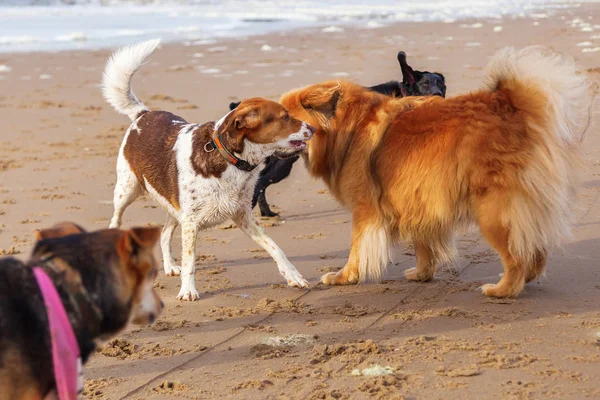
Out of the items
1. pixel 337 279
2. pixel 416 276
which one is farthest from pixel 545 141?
pixel 337 279

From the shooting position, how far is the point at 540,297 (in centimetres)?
520

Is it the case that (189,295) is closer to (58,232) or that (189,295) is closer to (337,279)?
(337,279)

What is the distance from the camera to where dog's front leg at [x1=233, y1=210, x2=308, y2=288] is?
559 centimetres

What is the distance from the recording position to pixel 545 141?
495 centimetres

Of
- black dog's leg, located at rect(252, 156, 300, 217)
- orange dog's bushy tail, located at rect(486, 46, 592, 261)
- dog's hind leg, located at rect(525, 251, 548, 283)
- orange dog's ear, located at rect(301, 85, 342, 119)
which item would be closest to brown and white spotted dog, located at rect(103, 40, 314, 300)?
orange dog's ear, located at rect(301, 85, 342, 119)

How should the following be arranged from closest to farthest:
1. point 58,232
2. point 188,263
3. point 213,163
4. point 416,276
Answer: point 58,232
point 213,163
point 188,263
point 416,276

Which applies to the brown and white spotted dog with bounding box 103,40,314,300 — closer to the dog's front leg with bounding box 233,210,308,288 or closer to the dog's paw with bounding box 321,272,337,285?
the dog's front leg with bounding box 233,210,308,288

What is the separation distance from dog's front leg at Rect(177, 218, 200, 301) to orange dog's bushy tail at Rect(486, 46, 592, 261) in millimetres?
2082

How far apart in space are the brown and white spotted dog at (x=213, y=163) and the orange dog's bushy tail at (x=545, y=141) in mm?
1385

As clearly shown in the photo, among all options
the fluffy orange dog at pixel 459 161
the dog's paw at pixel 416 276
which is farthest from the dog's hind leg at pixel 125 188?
the dog's paw at pixel 416 276

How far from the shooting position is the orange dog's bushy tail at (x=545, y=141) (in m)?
4.92

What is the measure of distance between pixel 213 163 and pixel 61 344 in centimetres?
277

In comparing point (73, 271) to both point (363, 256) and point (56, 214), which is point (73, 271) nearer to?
point (363, 256)

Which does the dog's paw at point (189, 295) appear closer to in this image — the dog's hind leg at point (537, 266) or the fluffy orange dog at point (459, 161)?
the fluffy orange dog at point (459, 161)
